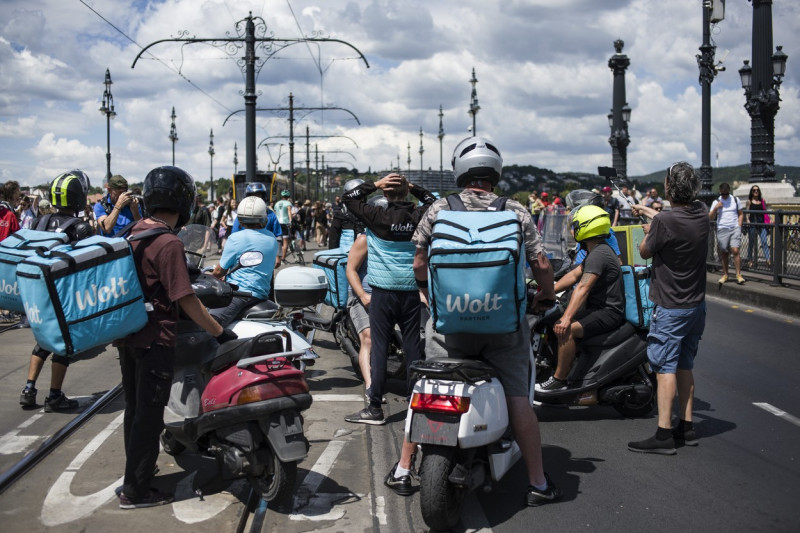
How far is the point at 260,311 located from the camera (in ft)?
18.7

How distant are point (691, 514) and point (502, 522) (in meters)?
1.00

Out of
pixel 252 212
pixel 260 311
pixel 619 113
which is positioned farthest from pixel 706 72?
pixel 260 311

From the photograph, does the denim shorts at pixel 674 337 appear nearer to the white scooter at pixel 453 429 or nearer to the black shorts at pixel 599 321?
the black shorts at pixel 599 321

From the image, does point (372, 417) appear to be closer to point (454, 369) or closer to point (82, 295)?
point (454, 369)

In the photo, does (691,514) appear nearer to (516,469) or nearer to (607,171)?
(516,469)

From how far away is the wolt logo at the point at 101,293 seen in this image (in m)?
3.85

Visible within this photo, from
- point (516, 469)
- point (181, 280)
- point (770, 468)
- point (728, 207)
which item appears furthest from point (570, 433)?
point (728, 207)

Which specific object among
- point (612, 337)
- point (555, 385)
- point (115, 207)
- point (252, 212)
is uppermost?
point (115, 207)

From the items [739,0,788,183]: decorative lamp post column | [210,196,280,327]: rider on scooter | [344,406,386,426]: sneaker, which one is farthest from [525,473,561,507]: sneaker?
[739,0,788,183]: decorative lamp post column

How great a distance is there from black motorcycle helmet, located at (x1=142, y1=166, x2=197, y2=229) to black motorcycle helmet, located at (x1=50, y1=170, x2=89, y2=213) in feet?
7.98

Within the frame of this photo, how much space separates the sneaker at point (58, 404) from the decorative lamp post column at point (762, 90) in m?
18.6

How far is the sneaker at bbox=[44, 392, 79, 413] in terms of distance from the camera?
20.9 ft

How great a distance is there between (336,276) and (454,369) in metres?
3.80

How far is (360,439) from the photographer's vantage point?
225 inches
